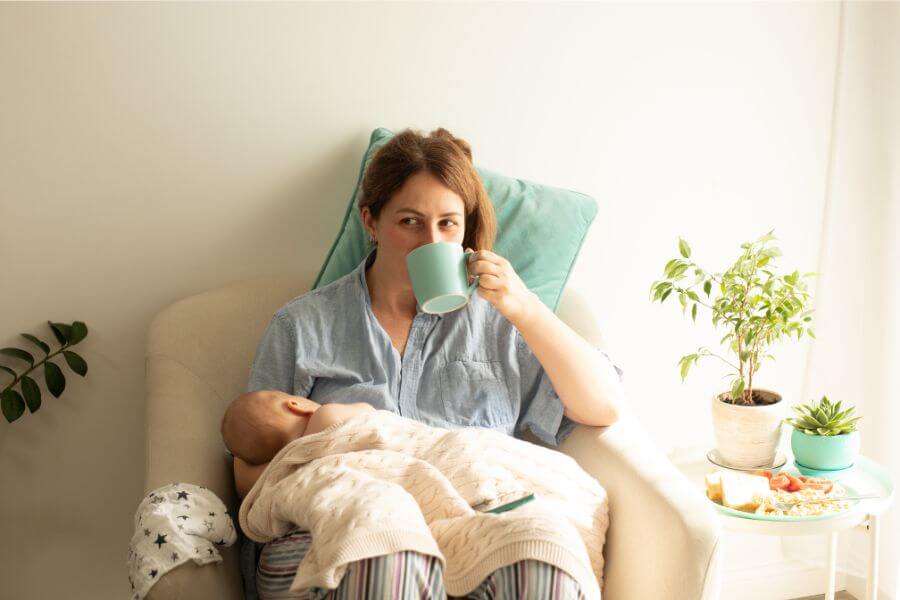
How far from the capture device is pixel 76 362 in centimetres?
183

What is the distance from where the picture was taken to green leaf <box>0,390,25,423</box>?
175cm

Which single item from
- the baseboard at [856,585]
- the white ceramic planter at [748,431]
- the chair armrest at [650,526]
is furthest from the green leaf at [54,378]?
the baseboard at [856,585]

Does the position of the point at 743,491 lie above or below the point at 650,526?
below

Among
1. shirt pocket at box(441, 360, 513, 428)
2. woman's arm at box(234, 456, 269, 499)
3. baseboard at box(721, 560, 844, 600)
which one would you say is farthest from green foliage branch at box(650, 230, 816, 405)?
woman's arm at box(234, 456, 269, 499)

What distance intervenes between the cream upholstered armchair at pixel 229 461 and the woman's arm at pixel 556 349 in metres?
0.06

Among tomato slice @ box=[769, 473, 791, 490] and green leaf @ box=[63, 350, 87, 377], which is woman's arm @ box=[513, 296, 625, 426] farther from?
green leaf @ box=[63, 350, 87, 377]

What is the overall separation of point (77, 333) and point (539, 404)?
3.31ft

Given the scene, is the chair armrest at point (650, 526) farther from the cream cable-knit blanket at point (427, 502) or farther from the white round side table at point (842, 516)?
the white round side table at point (842, 516)

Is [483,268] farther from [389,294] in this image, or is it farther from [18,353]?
[18,353]

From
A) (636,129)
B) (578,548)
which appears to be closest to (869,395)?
(636,129)

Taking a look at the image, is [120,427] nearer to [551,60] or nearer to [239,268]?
[239,268]

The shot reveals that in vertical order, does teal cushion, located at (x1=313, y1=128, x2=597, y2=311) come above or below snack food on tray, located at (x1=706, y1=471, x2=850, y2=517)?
above

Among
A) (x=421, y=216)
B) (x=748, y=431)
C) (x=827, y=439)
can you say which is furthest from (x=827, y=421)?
(x=421, y=216)

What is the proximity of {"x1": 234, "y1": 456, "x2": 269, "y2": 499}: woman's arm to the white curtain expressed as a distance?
63.4 inches
